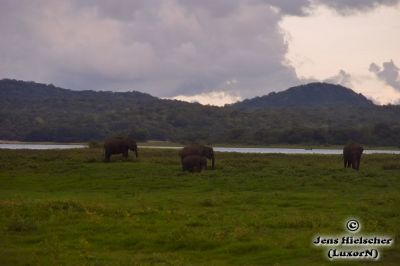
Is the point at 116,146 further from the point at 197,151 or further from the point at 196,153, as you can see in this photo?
the point at 196,153

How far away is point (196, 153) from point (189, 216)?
2312 cm

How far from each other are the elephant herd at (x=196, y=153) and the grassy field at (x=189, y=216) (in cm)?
322

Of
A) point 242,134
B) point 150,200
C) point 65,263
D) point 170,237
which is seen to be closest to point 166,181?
point 150,200

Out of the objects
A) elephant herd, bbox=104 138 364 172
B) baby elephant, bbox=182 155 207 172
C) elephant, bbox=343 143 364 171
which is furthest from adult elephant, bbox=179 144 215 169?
elephant, bbox=343 143 364 171

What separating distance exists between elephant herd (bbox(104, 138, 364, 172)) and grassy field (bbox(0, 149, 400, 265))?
322cm

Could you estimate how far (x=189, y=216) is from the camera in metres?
21.9

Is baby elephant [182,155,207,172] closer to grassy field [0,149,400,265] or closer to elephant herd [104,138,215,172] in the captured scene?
elephant herd [104,138,215,172]

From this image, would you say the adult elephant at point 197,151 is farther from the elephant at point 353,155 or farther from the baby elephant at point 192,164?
the elephant at point 353,155

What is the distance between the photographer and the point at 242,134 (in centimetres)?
14888

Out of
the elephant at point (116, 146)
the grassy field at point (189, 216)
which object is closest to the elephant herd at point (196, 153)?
the elephant at point (116, 146)

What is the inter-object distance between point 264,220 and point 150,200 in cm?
740

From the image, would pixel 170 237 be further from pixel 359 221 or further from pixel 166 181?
pixel 166 181

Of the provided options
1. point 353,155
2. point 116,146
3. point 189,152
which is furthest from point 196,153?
point 353,155

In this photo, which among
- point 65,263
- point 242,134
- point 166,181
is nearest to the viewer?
point 65,263
